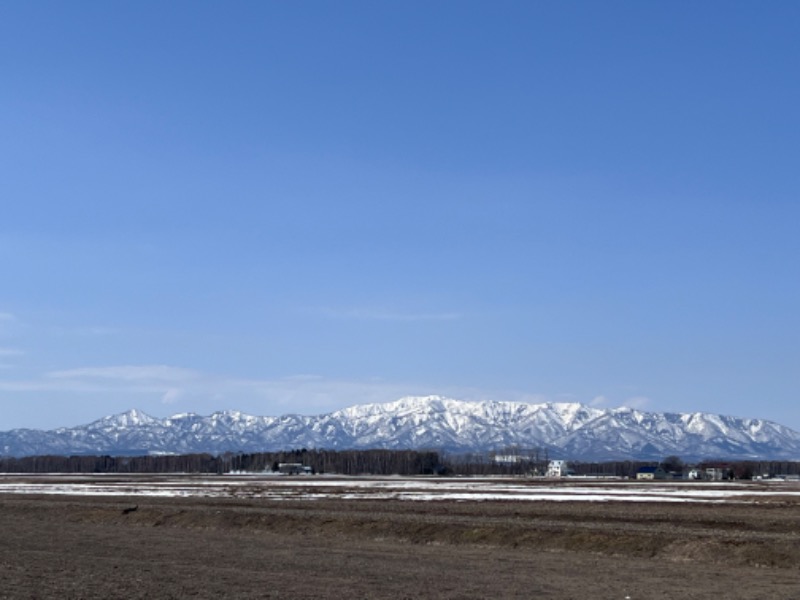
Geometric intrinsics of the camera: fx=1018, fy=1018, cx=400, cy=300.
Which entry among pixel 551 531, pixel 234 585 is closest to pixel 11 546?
pixel 234 585

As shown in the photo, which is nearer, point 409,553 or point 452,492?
point 409,553

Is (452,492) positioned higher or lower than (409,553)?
higher

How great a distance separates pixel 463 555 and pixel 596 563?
5.47m

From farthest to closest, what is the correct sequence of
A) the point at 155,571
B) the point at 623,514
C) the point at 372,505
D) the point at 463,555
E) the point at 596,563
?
the point at 372,505, the point at 623,514, the point at 463,555, the point at 596,563, the point at 155,571

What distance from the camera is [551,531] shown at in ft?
143

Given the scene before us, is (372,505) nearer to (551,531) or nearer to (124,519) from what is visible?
(124,519)

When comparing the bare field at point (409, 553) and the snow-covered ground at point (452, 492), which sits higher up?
the snow-covered ground at point (452, 492)

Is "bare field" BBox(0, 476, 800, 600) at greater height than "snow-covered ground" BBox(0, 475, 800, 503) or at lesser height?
lesser

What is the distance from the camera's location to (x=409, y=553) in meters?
39.3

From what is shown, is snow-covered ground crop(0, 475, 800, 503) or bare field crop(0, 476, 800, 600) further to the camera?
snow-covered ground crop(0, 475, 800, 503)

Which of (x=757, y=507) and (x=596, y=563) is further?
(x=757, y=507)

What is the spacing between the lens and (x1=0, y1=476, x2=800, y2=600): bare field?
→ 93.4ft

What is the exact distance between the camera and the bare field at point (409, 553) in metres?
28.5

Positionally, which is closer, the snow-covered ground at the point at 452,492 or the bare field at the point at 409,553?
the bare field at the point at 409,553
